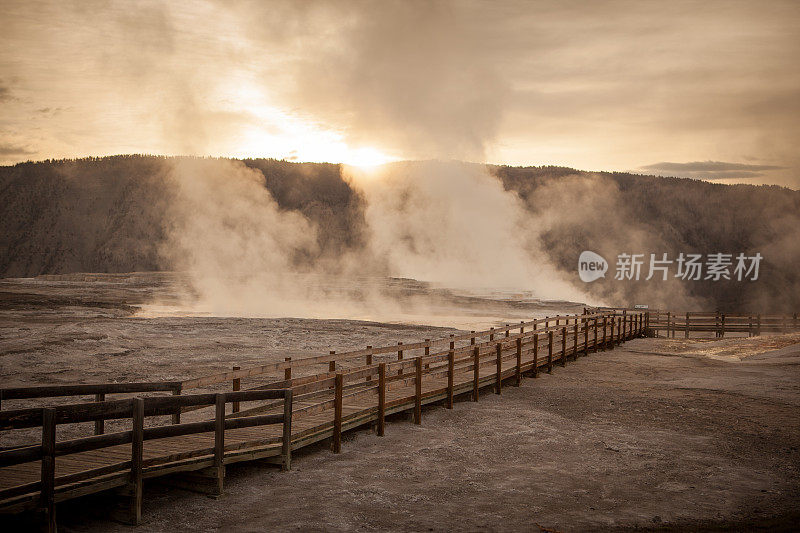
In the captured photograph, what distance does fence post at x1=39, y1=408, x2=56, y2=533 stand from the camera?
208 inches

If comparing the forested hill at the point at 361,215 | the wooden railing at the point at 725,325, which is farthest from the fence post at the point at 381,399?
the forested hill at the point at 361,215

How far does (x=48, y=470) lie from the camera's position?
5.29 meters

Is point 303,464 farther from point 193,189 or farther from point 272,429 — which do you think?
point 193,189

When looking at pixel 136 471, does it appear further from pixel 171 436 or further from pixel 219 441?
pixel 219 441

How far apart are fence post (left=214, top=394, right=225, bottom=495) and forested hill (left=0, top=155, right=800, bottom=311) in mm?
70774

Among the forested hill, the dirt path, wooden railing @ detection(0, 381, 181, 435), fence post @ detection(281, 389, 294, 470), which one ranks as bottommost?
the dirt path

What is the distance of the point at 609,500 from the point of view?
23.5 feet

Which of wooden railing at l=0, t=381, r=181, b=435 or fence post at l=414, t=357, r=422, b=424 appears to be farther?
fence post at l=414, t=357, r=422, b=424

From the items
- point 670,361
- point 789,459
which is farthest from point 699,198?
point 789,459

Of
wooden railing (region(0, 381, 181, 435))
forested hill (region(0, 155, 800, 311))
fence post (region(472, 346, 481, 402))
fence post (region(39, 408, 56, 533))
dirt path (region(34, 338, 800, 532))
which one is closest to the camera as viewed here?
fence post (region(39, 408, 56, 533))

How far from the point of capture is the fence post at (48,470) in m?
5.29

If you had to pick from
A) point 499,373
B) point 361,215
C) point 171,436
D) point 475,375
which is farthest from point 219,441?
point 361,215

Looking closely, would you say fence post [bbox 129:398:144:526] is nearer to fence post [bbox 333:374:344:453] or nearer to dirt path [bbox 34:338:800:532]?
dirt path [bbox 34:338:800:532]

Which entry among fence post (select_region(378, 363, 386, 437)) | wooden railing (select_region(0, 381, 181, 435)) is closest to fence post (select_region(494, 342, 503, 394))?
fence post (select_region(378, 363, 386, 437))
